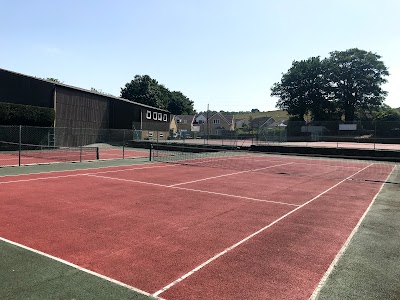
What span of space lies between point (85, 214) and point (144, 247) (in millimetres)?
3074

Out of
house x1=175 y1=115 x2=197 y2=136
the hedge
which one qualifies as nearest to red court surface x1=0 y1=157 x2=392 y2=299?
the hedge

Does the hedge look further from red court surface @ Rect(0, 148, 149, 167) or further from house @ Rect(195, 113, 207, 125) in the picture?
house @ Rect(195, 113, 207, 125)

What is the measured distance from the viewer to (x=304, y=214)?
942 centimetres

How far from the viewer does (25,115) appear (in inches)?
1380

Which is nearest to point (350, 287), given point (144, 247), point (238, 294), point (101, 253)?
point (238, 294)

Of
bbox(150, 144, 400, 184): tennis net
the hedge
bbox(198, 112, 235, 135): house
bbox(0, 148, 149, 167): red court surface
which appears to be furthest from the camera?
bbox(198, 112, 235, 135): house

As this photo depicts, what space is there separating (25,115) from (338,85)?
67.8m

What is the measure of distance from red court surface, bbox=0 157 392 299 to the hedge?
22055mm

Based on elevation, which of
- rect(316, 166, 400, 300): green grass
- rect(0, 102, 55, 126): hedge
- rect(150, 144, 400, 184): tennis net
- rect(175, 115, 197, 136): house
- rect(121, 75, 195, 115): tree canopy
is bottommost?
rect(316, 166, 400, 300): green grass

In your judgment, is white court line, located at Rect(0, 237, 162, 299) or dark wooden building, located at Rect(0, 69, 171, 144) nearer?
white court line, located at Rect(0, 237, 162, 299)

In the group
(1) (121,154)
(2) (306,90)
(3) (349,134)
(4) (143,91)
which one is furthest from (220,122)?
(1) (121,154)

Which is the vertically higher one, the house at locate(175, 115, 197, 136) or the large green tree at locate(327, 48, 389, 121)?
the large green tree at locate(327, 48, 389, 121)

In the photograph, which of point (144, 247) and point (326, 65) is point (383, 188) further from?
point (326, 65)

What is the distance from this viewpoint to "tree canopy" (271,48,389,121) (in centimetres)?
7675
